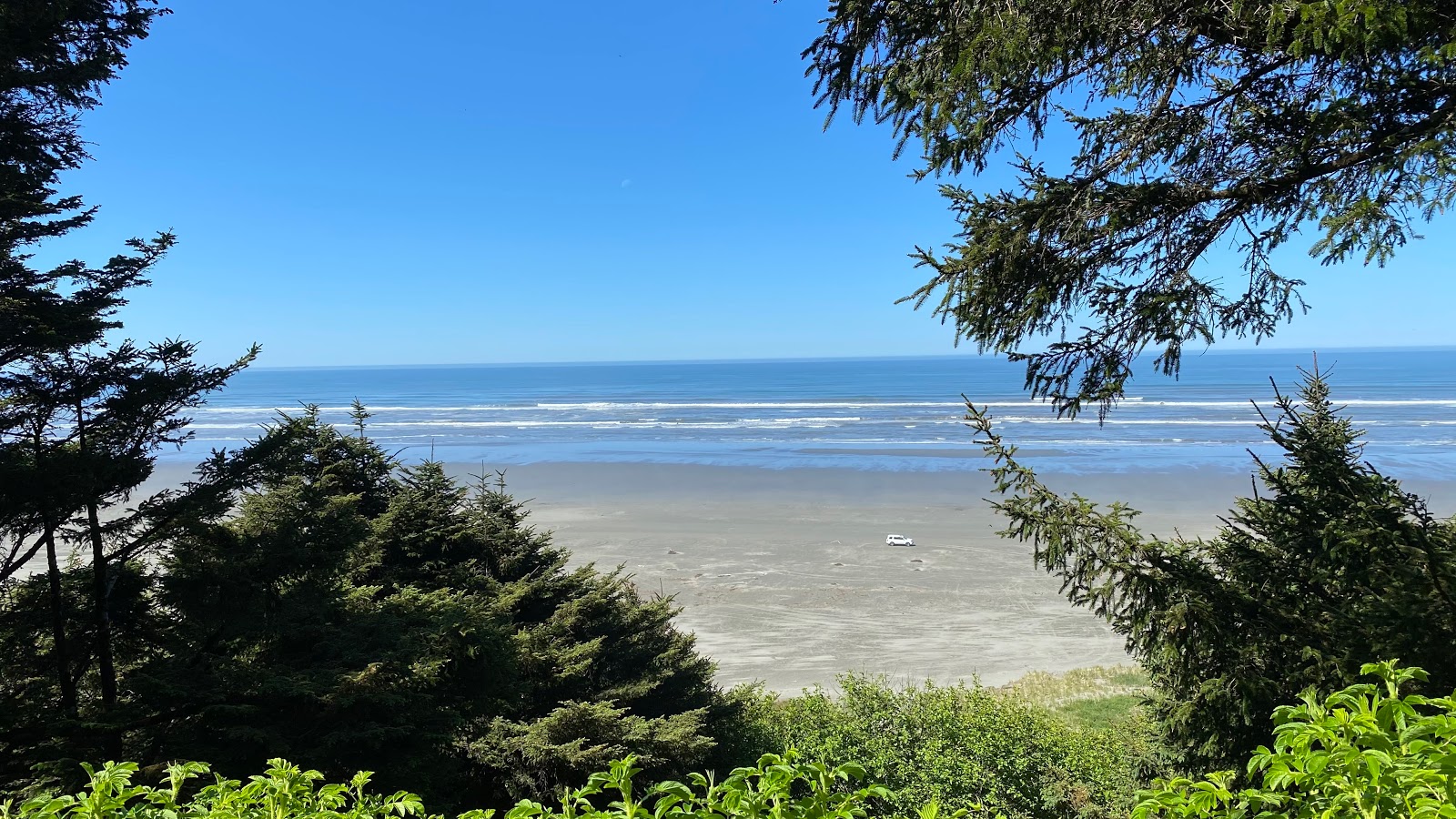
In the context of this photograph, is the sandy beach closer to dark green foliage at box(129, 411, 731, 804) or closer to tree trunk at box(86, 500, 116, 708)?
dark green foliage at box(129, 411, 731, 804)

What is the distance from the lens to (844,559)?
21953mm

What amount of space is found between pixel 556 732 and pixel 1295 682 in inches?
265

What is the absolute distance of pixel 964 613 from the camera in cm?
1784

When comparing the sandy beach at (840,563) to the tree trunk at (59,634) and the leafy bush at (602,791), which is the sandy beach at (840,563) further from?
the leafy bush at (602,791)

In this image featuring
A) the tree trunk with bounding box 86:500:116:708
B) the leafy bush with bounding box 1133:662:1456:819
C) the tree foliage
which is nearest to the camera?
the leafy bush with bounding box 1133:662:1456:819

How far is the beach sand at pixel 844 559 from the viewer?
15734 millimetres

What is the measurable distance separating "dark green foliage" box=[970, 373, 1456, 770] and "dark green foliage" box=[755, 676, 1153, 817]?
4091 millimetres

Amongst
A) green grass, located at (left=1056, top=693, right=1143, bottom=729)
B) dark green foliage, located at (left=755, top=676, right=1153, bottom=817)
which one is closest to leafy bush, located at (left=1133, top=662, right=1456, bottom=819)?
dark green foliage, located at (left=755, top=676, right=1153, bottom=817)

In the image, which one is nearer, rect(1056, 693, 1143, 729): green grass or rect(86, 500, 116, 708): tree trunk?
rect(86, 500, 116, 708): tree trunk

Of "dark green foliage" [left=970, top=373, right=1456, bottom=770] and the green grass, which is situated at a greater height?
"dark green foliage" [left=970, top=373, right=1456, bottom=770]

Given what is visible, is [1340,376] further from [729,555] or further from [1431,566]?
[1431,566]

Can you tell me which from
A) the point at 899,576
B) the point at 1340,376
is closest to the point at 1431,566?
the point at 899,576

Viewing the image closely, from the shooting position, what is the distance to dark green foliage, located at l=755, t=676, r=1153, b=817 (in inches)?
335

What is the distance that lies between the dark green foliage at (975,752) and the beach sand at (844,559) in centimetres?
367
